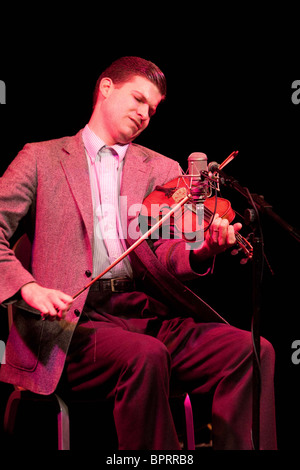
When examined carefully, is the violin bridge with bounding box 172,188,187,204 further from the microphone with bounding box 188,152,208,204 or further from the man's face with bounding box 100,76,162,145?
the man's face with bounding box 100,76,162,145

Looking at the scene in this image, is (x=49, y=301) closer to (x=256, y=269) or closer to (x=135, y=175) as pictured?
(x=256, y=269)

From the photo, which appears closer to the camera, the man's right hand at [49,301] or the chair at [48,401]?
the man's right hand at [49,301]

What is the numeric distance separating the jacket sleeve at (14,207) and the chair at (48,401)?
126mm

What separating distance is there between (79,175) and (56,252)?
32cm

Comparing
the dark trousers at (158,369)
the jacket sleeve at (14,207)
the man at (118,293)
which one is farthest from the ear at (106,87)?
the dark trousers at (158,369)

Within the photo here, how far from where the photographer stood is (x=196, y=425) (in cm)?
230

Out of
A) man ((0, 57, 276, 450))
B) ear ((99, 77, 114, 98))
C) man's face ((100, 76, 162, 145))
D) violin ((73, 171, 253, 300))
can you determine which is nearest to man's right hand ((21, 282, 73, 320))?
man ((0, 57, 276, 450))

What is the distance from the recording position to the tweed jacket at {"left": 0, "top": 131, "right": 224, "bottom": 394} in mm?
1831

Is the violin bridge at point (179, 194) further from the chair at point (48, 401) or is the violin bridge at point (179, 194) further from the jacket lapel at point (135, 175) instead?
the chair at point (48, 401)

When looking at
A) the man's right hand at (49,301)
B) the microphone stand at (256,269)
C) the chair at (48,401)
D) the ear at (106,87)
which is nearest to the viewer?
the microphone stand at (256,269)

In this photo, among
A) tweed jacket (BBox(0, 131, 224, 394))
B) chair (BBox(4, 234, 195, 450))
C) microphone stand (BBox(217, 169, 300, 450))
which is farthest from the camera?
tweed jacket (BBox(0, 131, 224, 394))

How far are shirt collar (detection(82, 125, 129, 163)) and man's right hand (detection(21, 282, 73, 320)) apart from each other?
0.69 meters

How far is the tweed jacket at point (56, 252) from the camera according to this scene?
1.83 m

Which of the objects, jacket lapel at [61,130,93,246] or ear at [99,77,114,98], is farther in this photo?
ear at [99,77,114,98]
